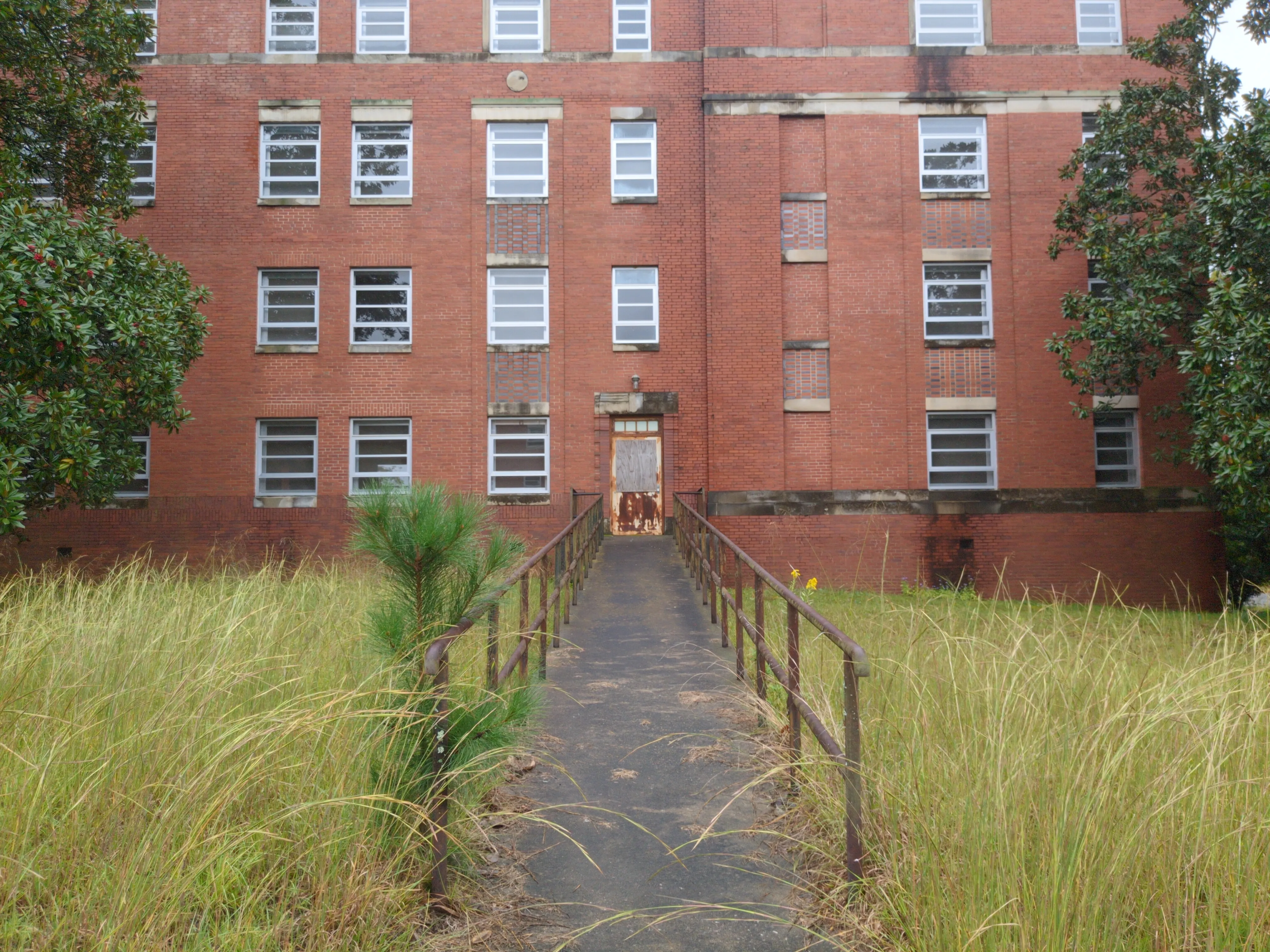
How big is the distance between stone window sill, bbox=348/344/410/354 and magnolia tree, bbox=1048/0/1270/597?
13330mm

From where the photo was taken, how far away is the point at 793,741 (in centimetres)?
500

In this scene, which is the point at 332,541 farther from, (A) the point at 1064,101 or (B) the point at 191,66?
(A) the point at 1064,101

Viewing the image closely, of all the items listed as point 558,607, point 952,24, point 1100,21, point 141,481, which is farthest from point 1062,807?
point 1100,21

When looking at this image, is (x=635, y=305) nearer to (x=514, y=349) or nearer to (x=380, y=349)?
(x=514, y=349)

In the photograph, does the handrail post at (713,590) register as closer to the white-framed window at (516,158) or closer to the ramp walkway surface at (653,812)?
the ramp walkway surface at (653,812)

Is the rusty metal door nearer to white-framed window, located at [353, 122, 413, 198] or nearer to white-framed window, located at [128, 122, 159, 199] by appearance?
white-framed window, located at [353, 122, 413, 198]

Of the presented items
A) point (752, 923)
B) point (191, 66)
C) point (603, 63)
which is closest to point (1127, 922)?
point (752, 923)

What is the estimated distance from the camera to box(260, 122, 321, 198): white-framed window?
66.3 feet

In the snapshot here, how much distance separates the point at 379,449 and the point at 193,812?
56.6 ft

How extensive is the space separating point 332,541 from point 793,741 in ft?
53.1

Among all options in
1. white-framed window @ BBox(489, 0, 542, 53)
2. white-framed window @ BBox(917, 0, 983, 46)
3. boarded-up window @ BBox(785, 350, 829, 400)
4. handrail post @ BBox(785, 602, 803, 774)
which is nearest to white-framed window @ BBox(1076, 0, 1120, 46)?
white-framed window @ BBox(917, 0, 983, 46)

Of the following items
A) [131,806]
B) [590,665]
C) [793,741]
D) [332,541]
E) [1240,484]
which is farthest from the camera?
[332,541]

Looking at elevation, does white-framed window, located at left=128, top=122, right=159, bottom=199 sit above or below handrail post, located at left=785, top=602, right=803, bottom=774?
above

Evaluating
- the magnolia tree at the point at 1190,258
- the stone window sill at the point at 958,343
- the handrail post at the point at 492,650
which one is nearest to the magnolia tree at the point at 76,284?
the handrail post at the point at 492,650
